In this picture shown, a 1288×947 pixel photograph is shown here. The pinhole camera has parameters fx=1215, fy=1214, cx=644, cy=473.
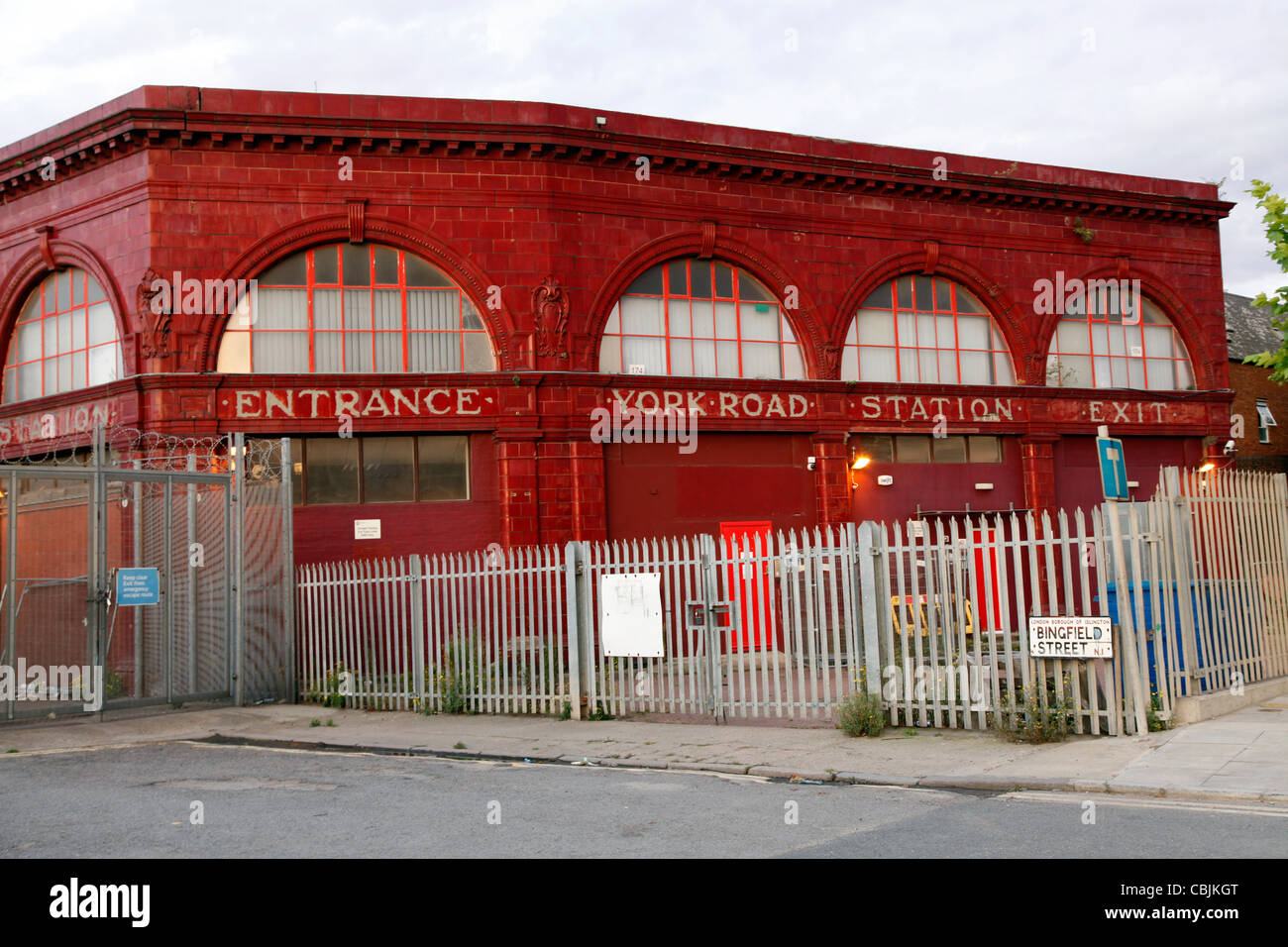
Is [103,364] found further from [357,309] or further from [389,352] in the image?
[389,352]

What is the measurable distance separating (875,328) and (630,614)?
14.1 metres

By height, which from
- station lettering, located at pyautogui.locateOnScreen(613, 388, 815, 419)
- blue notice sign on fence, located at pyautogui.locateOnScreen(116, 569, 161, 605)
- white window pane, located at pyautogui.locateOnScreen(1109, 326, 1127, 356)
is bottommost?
blue notice sign on fence, located at pyautogui.locateOnScreen(116, 569, 161, 605)

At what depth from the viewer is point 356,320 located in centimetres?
2330

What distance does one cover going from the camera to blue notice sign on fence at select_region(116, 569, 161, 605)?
16.7 m

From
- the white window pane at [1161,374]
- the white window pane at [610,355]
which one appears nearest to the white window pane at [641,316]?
the white window pane at [610,355]

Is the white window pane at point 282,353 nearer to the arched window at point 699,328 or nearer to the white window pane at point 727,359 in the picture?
the arched window at point 699,328

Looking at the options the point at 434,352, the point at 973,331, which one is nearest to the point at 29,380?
the point at 434,352

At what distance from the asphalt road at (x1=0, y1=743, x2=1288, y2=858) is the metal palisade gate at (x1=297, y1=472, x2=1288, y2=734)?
2784 mm

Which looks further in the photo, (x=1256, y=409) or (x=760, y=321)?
(x=1256, y=409)

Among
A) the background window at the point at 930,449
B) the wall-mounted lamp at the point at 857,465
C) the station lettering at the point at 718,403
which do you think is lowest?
the wall-mounted lamp at the point at 857,465

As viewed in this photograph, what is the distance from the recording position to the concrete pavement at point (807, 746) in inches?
395

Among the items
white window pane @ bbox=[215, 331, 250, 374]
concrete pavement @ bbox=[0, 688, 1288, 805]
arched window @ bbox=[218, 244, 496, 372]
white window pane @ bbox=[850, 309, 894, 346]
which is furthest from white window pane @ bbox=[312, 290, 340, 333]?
white window pane @ bbox=[850, 309, 894, 346]

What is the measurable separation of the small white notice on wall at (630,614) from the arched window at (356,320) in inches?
371

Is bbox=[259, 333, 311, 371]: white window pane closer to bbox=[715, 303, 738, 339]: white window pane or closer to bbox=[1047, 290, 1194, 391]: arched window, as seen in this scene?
bbox=[715, 303, 738, 339]: white window pane
